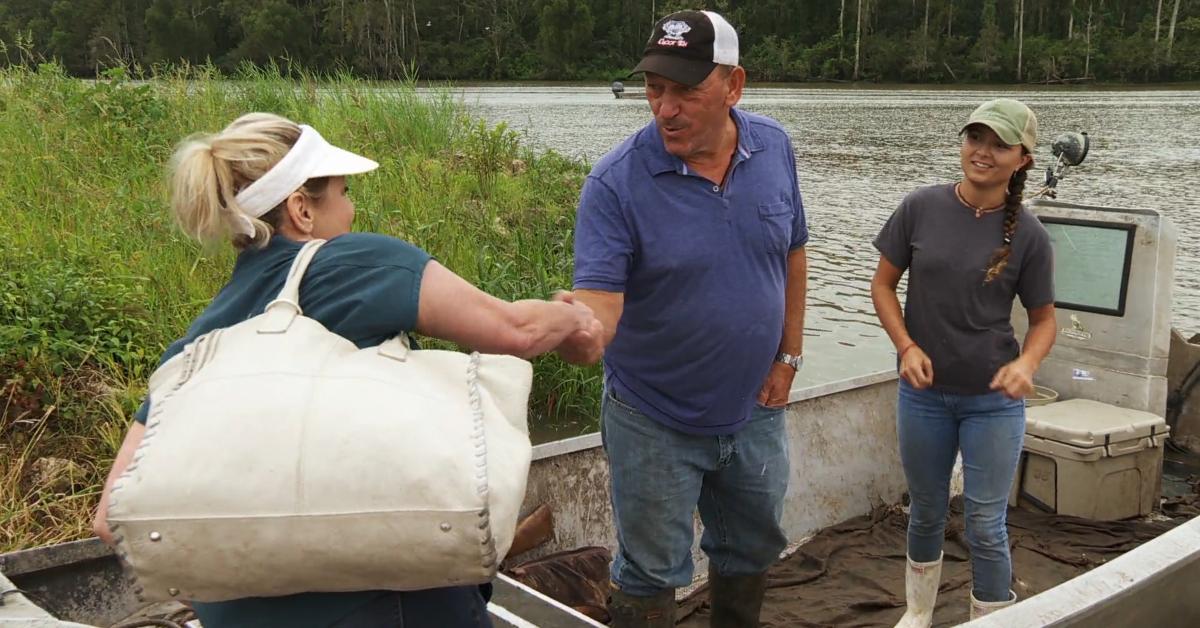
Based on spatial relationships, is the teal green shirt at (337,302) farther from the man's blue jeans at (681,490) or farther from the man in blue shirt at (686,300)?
the man's blue jeans at (681,490)

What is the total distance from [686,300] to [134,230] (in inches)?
206

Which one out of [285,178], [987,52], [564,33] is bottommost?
[987,52]

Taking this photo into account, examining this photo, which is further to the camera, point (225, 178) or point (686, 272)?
point (686, 272)

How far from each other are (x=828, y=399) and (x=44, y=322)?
363 cm

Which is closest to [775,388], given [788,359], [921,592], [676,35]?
[788,359]

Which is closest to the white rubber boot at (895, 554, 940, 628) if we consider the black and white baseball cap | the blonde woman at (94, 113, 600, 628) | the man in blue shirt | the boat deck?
the boat deck

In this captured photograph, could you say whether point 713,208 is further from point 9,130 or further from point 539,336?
point 9,130

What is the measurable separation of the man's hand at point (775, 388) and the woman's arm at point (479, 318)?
0.88m

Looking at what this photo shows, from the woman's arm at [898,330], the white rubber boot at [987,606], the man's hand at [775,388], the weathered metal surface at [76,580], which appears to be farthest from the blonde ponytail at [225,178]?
the white rubber boot at [987,606]

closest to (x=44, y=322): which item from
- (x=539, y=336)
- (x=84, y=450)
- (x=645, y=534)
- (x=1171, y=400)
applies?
(x=84, y=450)

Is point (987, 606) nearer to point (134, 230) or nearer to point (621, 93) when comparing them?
point (134, 230)

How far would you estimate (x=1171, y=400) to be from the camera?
197 inches

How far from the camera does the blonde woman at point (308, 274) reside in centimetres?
159

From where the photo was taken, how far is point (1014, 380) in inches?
109
